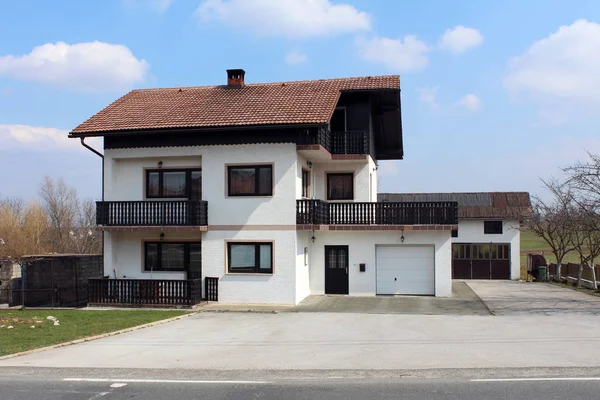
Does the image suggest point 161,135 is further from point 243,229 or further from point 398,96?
point 398,96

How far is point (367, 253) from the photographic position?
22.8 meters

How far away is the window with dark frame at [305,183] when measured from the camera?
74.0ft

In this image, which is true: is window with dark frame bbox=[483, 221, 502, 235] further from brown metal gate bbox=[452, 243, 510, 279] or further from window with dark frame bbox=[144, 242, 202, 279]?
window with dark frame bbox=[144, 242, 202, 279]

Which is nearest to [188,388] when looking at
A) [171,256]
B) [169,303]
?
[169,303]

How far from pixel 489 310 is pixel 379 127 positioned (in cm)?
1237

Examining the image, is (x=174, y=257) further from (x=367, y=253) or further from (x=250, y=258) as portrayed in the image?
(x=367, y=253)

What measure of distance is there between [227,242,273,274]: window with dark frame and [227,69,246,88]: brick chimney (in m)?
7.69

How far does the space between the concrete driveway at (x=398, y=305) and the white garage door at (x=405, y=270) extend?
0.72 meters

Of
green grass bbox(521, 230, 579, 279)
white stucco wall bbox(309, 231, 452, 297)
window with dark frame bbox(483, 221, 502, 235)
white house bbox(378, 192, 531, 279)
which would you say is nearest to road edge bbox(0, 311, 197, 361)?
white stucco wall bbox(309, 231, 452, 297)

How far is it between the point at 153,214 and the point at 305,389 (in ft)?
44.8

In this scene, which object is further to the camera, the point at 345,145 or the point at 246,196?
the point at 345,145

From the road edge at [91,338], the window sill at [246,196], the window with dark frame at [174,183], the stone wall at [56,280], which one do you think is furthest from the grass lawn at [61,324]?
the window with dark frame at [174,183]

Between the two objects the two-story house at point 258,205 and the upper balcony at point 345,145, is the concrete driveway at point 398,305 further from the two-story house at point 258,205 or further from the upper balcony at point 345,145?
the upper balcony at point 345,145

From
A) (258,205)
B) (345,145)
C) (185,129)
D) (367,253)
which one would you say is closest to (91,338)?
(258,205)
